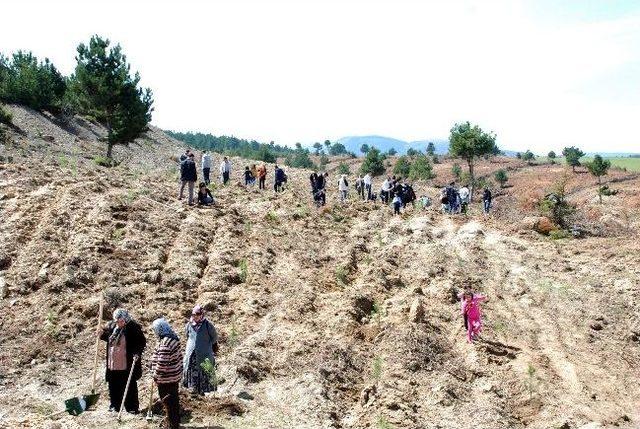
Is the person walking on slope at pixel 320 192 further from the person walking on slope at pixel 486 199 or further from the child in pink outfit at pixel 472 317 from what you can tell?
the child in pink outfit at pixel 472 317

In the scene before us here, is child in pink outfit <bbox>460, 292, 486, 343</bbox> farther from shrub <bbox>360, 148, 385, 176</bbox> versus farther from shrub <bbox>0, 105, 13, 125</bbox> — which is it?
shrub <bbox>360, 148, 385, 176</bbox>

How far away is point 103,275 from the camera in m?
12.0

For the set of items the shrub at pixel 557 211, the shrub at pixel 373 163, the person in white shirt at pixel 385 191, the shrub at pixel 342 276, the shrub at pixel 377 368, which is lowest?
the shrub at pixel 377 368

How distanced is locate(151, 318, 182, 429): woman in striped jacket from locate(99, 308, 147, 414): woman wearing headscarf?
49cm

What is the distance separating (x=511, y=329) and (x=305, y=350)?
4.50 metres

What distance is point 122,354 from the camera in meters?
7.64

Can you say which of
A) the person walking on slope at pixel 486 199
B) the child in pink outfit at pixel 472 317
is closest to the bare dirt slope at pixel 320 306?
the child in pink outfit at pixel 472 317

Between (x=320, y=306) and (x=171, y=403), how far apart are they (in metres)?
5.20

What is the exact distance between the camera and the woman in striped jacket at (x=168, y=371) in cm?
717

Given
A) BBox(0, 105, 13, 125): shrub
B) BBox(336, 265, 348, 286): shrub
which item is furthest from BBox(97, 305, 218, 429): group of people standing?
BBox(0, 105, 13, 125): shrub

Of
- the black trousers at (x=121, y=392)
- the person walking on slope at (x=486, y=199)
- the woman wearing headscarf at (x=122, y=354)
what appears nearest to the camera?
the woman wearing headscarf at (x=122, y=354)

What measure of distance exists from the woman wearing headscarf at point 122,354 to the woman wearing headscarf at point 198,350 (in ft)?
2.48

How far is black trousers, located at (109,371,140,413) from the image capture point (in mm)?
7746

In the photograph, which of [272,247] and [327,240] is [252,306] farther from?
[327,240]
